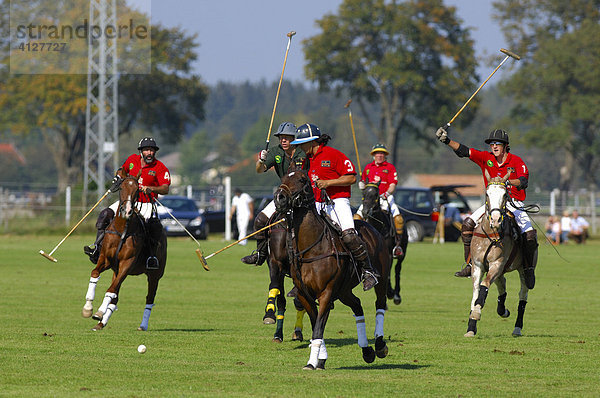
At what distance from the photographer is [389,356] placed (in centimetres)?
1223

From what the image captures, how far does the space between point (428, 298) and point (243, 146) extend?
156 metres

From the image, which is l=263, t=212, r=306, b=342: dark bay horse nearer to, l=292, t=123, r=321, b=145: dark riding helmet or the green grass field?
the green grass field

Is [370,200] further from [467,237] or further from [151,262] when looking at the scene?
[151,262]

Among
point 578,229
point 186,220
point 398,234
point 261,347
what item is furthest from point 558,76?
point 261,347

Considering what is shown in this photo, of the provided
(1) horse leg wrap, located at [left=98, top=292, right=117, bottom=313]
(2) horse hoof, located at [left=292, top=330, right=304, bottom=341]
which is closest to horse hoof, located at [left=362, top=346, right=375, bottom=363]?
(2) horse hoof, located at [left=292, top=330, right=304, bottom=341]

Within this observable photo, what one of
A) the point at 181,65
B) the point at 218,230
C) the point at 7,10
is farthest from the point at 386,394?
the point at 181,65

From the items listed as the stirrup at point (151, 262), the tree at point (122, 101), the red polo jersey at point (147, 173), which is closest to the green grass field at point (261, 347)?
the stirrup at point (151, 262)

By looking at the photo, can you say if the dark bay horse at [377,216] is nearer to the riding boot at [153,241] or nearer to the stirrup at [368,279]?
the riding boot at [153,241]

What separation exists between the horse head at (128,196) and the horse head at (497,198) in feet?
16.2

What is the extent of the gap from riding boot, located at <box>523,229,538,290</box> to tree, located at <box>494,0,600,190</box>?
53.9m

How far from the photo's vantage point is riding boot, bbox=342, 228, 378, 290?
1096cm

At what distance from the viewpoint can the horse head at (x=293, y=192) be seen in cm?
1018

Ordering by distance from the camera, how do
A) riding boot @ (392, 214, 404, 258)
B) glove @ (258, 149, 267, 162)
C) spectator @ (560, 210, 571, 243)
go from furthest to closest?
spectator @ (560, 210, 571, 243) < riding boot @ (392, 214, 404, 258) < glove @ (258, 149, 267, 162)

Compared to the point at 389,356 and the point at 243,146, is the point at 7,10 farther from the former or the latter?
the point at 243,146
